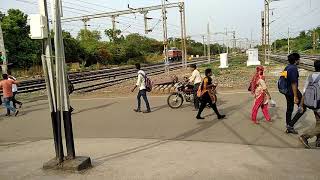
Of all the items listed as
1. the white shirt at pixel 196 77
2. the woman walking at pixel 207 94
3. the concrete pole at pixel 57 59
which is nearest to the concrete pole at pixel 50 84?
the concrete pole at pixel 57 59

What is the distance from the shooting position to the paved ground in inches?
244

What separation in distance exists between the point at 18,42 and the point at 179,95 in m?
34.6

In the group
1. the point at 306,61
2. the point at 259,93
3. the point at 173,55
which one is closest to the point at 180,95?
the point at 259,93

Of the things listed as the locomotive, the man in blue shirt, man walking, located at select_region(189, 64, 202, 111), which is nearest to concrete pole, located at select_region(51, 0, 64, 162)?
the man in blue shirt

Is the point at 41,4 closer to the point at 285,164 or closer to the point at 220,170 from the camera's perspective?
the point at 220,170

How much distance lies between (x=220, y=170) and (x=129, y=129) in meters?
4.97

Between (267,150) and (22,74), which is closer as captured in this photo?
(267,150)

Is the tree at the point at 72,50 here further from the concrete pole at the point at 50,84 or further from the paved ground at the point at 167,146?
the concrete pole at the point at 50,84

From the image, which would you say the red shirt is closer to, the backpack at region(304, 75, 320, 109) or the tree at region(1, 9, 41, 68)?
the backpack at region(304, 75, 320, 109)

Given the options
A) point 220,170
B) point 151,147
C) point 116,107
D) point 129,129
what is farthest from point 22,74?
point 220,170

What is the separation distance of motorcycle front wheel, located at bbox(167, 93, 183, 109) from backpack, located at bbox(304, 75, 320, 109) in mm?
6380

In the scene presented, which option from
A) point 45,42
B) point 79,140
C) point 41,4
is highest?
point 41,4

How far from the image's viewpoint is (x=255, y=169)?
6.13 meters

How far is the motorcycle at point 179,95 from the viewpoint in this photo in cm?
1392
